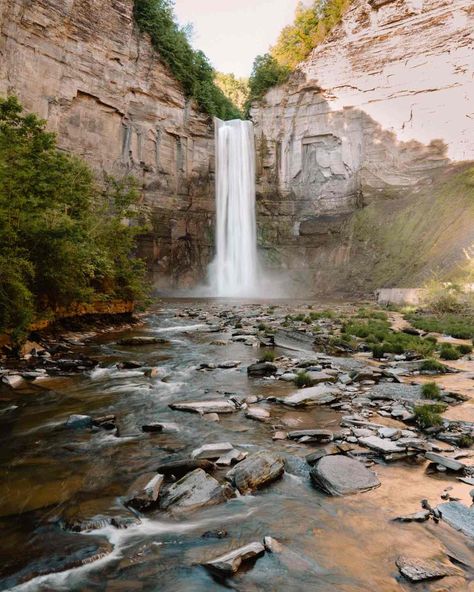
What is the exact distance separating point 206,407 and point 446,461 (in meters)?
2.70

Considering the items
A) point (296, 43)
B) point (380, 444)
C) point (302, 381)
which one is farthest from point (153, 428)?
point (296, 43)

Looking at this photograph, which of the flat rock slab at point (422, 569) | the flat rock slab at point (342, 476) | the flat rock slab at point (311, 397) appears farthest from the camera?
the flat rock slab at point (311, 397)

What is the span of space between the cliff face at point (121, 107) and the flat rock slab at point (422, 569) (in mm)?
29184

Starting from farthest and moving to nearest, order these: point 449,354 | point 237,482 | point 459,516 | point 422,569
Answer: point 449,354 → point 237,482 → point 459,516 → point 422,569

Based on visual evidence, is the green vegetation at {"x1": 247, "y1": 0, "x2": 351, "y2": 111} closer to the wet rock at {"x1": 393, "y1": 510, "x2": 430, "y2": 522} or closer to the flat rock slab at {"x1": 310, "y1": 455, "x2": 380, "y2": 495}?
the flat rock slab at {"x1": 310, "y1": 455, "x2": 380, "y2": 495}

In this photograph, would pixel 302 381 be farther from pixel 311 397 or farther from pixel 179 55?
pixel 179 55

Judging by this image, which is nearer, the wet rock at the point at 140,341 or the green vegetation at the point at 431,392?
the green vegetation at the point at 431,392

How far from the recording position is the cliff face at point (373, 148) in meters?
30.3

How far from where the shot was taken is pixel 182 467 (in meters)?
3.39

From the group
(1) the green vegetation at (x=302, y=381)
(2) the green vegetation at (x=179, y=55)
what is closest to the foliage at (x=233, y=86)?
(2) the green vegetation at (x=179, y=55)

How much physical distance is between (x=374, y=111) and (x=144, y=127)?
18.9 m

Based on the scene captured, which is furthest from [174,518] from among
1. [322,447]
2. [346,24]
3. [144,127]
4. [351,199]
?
[346,24]

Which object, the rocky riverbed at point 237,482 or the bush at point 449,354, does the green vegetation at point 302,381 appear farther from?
the bush at point 449,354

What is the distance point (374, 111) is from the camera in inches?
1340
